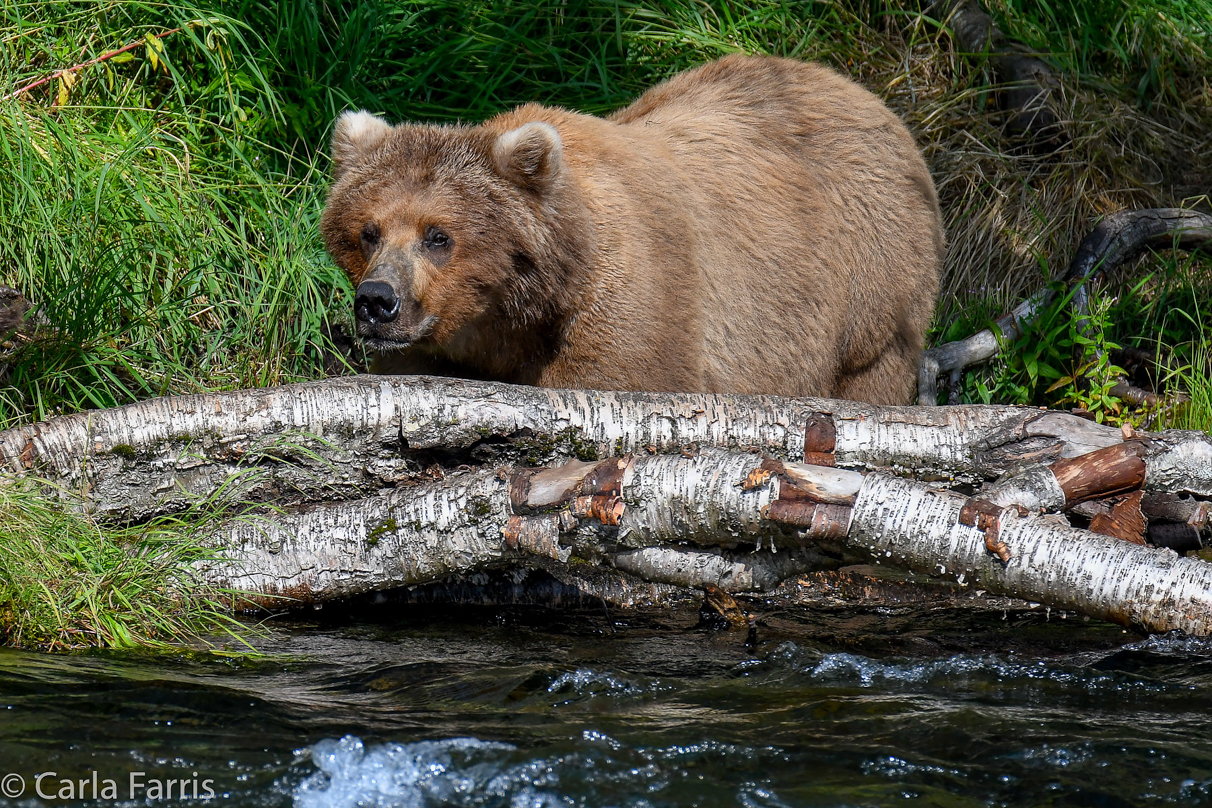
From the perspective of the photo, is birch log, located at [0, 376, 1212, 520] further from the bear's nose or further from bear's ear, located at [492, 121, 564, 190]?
bear's ear, located at [492, 121, 564, 190]

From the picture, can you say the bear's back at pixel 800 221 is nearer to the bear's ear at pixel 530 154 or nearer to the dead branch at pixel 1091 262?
the dead branch at pixel 1091 262

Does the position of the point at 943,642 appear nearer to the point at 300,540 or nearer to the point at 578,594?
the point at 578,594

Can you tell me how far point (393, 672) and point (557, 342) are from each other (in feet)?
5.78

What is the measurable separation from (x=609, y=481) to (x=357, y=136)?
2094 mm

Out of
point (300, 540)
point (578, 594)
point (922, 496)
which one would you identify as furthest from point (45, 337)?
point (922, 496)

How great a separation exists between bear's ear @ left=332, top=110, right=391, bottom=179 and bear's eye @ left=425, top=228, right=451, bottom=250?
52cm

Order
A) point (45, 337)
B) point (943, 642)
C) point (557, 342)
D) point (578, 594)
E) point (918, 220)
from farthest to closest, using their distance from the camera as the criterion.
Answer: point (918, 220), point (45, 337), point (557, 342), point (578, 594), point (943, 642)

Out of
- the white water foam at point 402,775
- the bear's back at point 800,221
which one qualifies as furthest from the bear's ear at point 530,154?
the white water foam at point 402,775

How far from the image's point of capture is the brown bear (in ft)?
15.5

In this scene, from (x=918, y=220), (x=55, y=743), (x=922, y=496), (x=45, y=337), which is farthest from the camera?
(x=918, y=220)

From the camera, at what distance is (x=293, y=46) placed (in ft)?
23.0

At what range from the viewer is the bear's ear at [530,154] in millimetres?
4691

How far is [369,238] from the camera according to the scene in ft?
15.8

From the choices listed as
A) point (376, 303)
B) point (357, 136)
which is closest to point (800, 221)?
point (357, 136)
